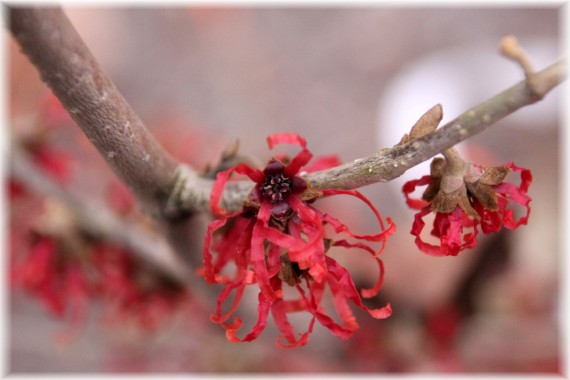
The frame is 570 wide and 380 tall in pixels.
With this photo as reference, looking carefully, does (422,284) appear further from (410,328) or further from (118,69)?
(118,69)

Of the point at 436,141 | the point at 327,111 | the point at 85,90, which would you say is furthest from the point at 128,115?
the point at 327,111

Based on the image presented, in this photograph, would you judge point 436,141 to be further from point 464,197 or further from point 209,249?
point 209,249

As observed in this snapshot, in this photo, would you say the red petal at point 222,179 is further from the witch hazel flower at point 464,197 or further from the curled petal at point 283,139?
the witch hazel flower at point 464,197

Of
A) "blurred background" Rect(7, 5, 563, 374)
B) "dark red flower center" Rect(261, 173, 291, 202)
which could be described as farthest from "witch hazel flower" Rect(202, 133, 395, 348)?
"blurred background" Rect(7, 5, 563, 374)

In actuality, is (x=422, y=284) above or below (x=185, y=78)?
below

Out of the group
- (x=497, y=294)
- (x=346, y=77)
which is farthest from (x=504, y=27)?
(x=497, y=294)

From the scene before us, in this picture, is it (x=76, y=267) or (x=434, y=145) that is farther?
(x=76, y=267)
